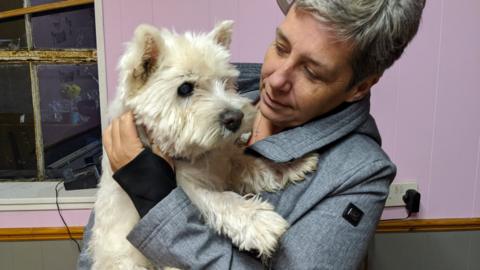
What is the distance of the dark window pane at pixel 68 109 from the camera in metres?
1.92

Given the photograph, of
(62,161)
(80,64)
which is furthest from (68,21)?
(62,161)

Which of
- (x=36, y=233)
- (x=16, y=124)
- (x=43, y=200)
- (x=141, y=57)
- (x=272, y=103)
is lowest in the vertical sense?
(x=36, y=233)

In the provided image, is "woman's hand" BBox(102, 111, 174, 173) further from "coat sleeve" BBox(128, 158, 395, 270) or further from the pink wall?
the pink wall

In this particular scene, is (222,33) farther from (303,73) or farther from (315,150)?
(315,150)

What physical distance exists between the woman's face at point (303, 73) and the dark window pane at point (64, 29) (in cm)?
119

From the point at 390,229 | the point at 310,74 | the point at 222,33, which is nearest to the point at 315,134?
the point at 310,74

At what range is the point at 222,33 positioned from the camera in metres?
1.05

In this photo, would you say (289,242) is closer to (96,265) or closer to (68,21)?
(96,265)

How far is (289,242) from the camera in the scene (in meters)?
0.86

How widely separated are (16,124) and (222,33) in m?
1.38

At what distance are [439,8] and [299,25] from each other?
43.9 inches

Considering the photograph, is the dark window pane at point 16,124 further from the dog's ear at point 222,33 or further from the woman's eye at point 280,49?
the woman's eye at point 280,49

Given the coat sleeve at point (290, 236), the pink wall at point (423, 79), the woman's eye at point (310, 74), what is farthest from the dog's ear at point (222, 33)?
the pink wall at point (423, 79)

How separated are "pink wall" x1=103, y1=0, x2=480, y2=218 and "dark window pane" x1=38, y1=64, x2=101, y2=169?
0.26 meters
